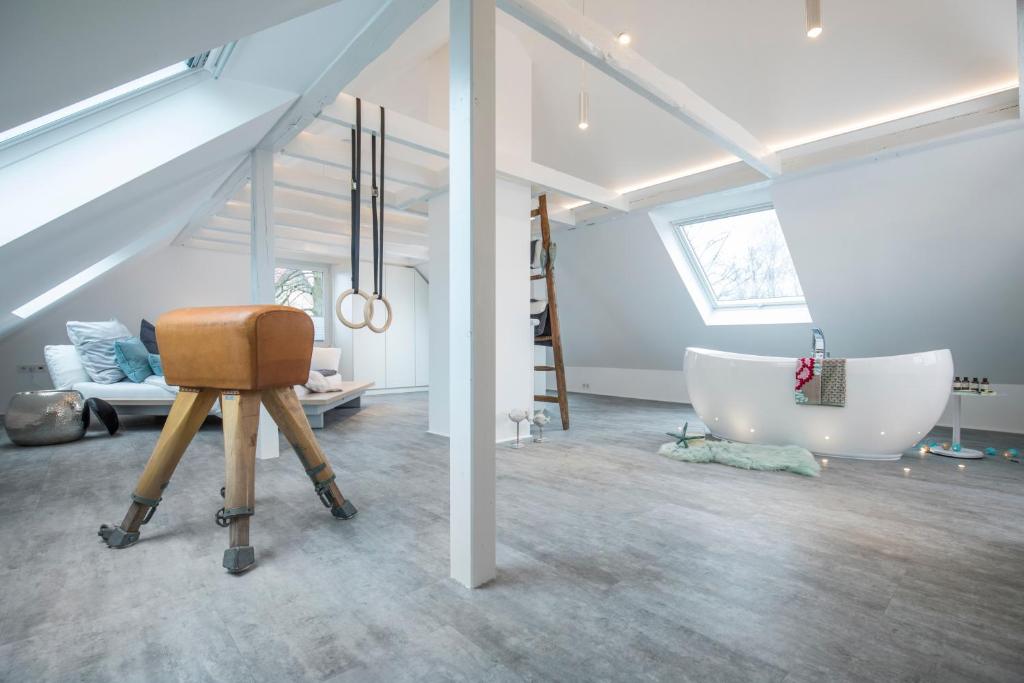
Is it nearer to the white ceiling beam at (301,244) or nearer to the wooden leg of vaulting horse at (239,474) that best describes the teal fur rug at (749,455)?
the wooden leg of vaulting horse at (239,474)

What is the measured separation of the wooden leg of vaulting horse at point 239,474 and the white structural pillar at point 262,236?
64.9 inches

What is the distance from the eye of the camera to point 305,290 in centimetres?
790

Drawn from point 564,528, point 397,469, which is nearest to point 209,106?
point 397,469

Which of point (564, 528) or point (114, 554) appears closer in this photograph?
point (114, 554)

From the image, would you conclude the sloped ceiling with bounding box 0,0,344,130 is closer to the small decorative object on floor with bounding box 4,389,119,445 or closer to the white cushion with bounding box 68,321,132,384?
the small decorative object on floor with bounding box 4,389,119,445

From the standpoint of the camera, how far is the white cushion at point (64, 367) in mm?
4707

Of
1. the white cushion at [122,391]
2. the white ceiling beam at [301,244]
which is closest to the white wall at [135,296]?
the white ceiling beam at [301,244]

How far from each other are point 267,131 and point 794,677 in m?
3.70

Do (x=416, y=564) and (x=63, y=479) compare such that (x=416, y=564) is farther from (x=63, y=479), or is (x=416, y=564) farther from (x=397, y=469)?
(x=63, y=479)

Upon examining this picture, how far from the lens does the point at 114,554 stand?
73.0 inches

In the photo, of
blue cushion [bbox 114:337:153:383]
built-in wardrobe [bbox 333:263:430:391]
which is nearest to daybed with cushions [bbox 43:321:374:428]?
blue cushion [bbox 114:337:153:383]

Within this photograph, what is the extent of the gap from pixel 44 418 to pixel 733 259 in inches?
271

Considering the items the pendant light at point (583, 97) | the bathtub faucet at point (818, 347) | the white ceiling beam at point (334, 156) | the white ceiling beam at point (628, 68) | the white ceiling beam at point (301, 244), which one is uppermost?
the pendant light at point (583, 97)

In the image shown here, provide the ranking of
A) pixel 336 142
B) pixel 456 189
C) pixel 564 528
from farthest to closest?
pixel 336 142 < pixel 564 528 < pixel 456 189
